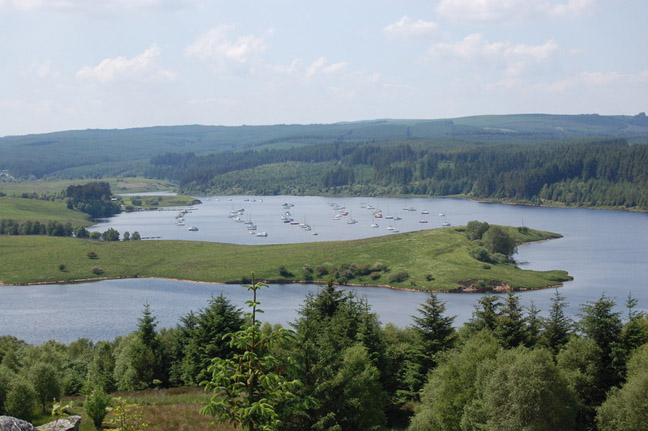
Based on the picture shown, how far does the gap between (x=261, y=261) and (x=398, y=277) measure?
28207mm

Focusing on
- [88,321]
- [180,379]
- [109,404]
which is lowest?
[88,321]

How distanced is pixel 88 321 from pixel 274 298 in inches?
1083

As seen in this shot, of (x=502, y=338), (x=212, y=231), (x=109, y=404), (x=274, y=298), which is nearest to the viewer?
(x=109, y=404)

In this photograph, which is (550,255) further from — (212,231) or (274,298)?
(212,231)

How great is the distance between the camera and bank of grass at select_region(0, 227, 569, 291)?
113 meters

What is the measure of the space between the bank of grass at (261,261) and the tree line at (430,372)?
209 ft

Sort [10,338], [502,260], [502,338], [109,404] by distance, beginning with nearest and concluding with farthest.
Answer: [109,404] → [502,338] → [10,338] → [502,260]

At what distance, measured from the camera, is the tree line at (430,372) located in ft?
103

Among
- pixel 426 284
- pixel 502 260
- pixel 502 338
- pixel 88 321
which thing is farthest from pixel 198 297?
pixel 502 338

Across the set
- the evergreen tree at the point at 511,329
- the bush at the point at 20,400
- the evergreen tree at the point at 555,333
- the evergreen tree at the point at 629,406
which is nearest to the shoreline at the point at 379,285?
the evergreen tree at the point at 555,333

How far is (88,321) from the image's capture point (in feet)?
303

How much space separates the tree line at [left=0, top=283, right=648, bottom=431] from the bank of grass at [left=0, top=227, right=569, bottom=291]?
63.8 m

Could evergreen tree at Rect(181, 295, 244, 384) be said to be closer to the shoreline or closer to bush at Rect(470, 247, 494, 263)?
the shoreline

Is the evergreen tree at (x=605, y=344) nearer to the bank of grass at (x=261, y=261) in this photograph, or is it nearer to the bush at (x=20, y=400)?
the bush at (x=20, y=400)
